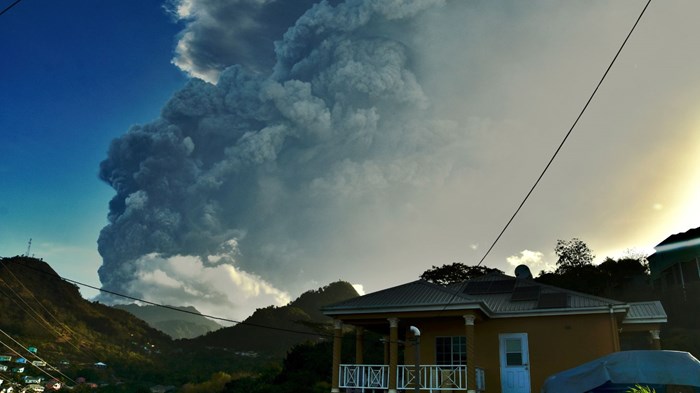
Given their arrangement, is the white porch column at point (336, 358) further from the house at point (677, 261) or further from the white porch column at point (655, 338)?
the house at point (677, 261)

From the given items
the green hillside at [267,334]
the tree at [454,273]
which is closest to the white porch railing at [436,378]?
the tree at [454,273]

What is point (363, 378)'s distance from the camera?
18094 millimetres

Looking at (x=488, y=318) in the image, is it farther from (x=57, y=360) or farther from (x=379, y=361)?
(x=57, y=360)

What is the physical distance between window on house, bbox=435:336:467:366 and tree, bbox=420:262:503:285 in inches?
1058

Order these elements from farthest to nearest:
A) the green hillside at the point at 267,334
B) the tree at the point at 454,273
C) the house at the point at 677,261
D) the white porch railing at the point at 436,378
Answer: the green hillside at the point at 267,334 → the tree at the point at 454,273 → the house at the point at 677,261 → the white porch railing at the point at 436,378

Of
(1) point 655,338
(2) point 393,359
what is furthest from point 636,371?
(2) point 393,359

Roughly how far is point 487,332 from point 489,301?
158 centimetres

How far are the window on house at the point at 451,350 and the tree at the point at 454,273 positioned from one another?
2688 cm

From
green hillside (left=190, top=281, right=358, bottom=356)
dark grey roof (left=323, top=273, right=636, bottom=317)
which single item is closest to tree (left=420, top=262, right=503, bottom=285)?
dark grey roof (left=323, top=273, right=636, bottom=317)

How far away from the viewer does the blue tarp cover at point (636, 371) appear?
1238 cm

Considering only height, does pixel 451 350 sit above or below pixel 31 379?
above

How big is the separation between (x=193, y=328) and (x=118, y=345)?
8427cm

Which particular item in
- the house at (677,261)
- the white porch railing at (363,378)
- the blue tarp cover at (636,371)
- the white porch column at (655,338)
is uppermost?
the house at (677,261)

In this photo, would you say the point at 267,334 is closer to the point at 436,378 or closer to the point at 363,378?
the point at 363,378
